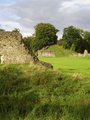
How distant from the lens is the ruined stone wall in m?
24.4

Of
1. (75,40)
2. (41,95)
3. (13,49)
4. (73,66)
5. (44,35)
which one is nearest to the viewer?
(41,95)

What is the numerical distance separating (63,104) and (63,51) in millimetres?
111910

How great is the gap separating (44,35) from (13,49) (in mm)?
114119

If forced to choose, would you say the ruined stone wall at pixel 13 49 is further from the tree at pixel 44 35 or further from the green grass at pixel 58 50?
the tree at pixel 44 35

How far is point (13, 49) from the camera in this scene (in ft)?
81.2

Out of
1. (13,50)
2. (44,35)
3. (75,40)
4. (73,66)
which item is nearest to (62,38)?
(44,35)

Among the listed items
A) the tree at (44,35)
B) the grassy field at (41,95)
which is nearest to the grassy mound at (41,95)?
the grassy field at (41,95)

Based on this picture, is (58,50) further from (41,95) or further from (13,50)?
(41,95)

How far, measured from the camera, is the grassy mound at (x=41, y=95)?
462 inches

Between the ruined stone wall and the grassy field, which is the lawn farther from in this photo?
the grassy field

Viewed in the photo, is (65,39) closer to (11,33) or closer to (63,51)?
(63,51)

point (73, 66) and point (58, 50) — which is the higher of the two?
point (73, 66)

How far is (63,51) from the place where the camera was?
12481 cm

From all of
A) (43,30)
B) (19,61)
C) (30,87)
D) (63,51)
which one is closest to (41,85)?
(30,87)
